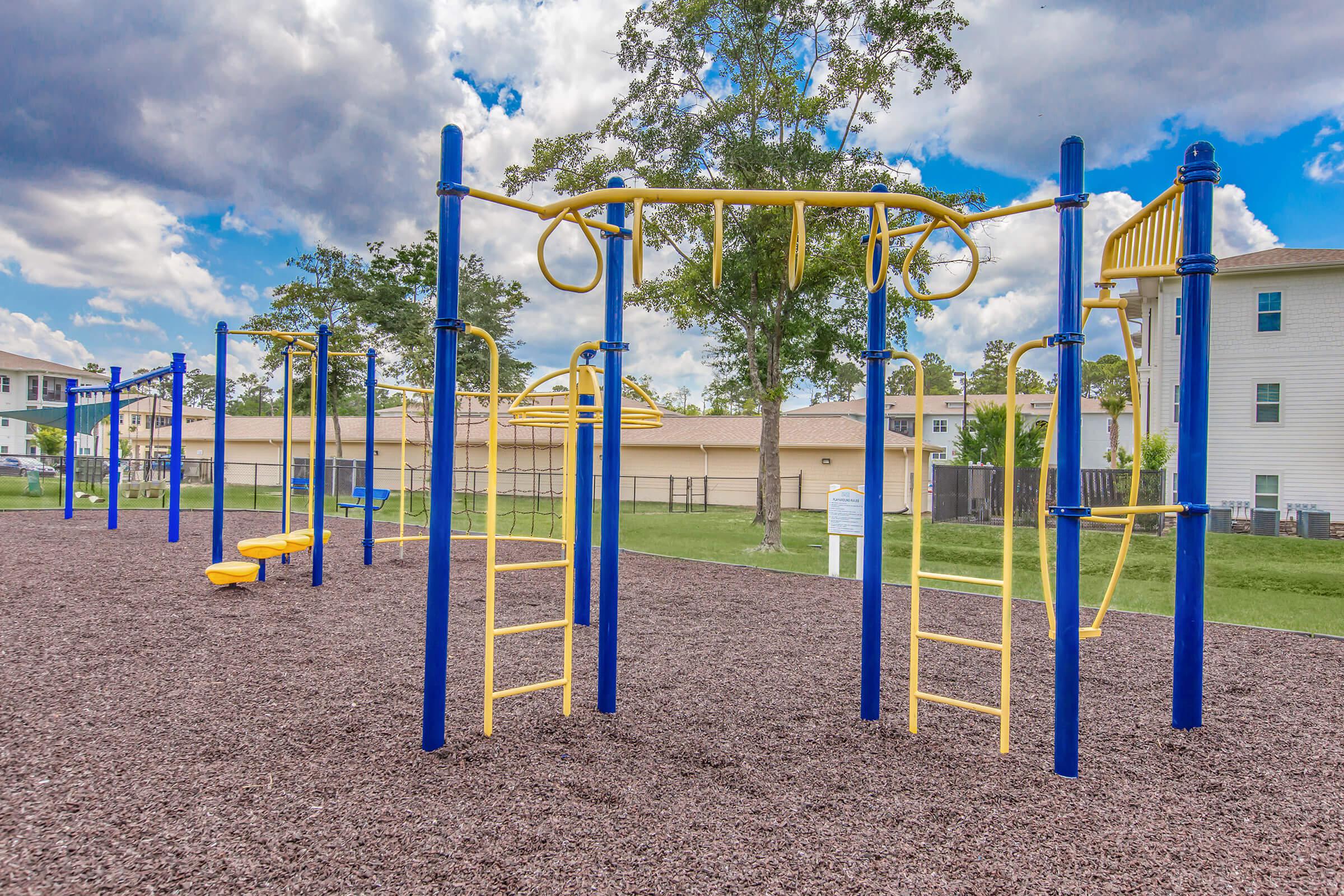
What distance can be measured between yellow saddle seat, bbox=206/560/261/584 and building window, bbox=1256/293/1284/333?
81.2 feet

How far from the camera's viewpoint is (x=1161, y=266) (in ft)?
13.8

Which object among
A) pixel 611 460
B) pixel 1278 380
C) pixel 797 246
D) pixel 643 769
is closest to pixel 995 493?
pixel 1278 380

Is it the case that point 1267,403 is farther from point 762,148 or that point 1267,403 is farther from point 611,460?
point 611,460

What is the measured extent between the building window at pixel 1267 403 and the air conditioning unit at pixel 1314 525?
306 cm

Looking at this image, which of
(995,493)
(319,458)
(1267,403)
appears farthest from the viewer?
(995,493)

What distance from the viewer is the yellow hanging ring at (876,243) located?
4039 millimetres

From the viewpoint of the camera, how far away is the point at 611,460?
418 cm

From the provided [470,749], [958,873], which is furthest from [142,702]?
[958,873]

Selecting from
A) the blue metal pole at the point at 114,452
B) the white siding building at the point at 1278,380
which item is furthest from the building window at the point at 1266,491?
the blue metal pole at the point at 114,452

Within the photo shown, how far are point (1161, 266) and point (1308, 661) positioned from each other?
158 inches

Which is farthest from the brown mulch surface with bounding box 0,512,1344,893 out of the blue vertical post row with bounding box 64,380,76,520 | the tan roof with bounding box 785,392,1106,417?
the tan roof with bounding box 785,392,1106,417

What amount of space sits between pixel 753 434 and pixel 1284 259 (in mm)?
Answer: 16804

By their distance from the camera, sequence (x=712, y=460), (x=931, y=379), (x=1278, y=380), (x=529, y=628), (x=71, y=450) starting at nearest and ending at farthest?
1. (x=529, y=628)
2. (x=71, y=450)
3. (x=1278, y=380)
4. (x=712, y=460)
5. (x=931, y=379)

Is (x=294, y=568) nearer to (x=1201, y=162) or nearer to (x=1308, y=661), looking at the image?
(x=1201, y=162)
